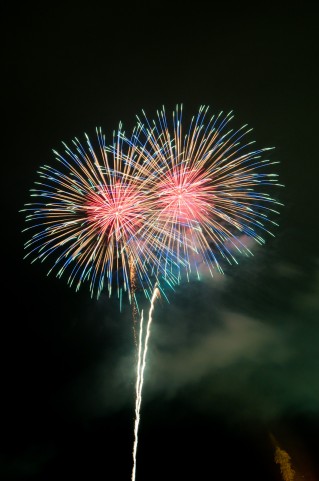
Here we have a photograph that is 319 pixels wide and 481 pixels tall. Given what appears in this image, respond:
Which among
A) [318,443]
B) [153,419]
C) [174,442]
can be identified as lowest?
[318,443]

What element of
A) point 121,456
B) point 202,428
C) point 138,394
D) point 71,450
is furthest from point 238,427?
point 138,394

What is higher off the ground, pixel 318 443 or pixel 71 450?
pixel 71 450

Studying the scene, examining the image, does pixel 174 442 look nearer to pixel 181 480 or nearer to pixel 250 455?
pixel 181 480

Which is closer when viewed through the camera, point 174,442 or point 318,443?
point 318,443

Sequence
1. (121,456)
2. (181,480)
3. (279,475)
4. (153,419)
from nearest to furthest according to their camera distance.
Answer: (279,475) → (181,480) → (121,456) → (153,419)

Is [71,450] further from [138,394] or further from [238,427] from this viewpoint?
[138,394]

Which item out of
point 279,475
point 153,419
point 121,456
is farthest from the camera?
point 153,419

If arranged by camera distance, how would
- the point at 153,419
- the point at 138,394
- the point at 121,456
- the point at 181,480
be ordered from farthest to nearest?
the point at 153,419
the point at 121,456
the point at 181,480
the point at 138,394

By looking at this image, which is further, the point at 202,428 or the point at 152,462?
the point at 202,428

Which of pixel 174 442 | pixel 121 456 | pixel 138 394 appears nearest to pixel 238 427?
pixel 174 442
